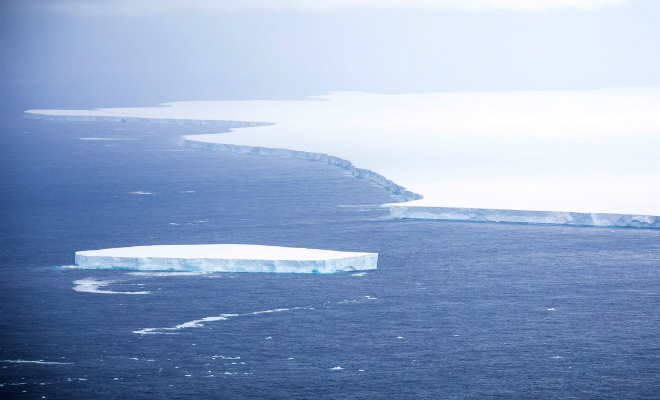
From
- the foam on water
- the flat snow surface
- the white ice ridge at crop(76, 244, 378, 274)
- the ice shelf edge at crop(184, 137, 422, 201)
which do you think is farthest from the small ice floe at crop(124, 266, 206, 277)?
the ice shelf edge at crop(184, 137, 422, 201)

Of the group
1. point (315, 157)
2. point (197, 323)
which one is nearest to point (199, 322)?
point (197, 323)

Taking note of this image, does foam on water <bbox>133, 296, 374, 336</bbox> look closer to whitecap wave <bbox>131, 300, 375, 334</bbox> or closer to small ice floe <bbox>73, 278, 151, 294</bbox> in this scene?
whitecap wave <bbox>131, 300, 375, 334</bbox>

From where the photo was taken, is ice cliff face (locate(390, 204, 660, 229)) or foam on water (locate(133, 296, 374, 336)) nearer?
foam on water (locate(133, 296, 374, 336))

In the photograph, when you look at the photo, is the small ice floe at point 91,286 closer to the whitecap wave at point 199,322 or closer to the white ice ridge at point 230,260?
Answer: the white ice ridge at point 230,260

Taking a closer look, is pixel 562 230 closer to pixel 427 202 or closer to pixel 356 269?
pixel 427 202

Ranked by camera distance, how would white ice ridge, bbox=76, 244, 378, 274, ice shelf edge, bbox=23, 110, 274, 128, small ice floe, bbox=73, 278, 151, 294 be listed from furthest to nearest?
ice shelf edge, bbox=23, 110, 274, 128
white ice ridge, bbox=76, 244, 378, 274
small ice floe, bbox=73, 278, 151, 294

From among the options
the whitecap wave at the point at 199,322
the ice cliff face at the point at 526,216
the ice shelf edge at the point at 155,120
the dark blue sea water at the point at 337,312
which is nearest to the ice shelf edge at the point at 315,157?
the dark blue sea water at the point at 337,312
